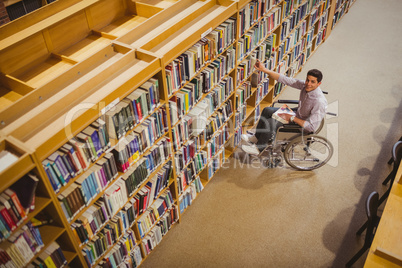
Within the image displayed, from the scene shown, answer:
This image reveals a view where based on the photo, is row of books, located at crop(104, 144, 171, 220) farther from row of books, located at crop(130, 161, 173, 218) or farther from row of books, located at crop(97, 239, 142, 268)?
row of books, located at crop(97, 239, 142, 268)

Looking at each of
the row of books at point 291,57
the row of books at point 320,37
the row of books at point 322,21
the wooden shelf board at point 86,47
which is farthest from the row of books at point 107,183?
the row of books at point 320,37

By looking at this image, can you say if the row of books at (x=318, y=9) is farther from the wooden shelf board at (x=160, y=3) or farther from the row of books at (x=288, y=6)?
the wooden shelf board at (x=160, y=3)

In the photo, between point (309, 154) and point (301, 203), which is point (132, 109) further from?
point (309, 154)

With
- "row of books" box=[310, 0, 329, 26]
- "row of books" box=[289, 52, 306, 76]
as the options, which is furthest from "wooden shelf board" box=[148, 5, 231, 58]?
"row of books" box=[310, 0, 329, 26]

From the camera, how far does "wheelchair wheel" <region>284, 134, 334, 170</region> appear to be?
4008mm

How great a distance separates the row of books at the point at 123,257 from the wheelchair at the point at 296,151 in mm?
1907

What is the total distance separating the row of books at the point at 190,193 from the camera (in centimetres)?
366

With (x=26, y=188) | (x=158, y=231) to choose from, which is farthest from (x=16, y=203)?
(x=158, y=231)

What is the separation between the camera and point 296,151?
4.45 m

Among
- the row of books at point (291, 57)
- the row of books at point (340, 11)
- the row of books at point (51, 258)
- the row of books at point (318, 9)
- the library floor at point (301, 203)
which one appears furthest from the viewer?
the row of books at point (340, 11)

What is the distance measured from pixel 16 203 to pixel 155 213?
5.06 ft

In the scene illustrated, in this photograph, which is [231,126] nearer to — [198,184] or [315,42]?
[198,184]

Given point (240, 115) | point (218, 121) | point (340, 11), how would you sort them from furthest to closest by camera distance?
point (340, 11) < point (240, 115) < point (218, 121)

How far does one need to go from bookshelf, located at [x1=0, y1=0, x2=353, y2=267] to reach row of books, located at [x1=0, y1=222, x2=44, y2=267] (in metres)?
0.11
